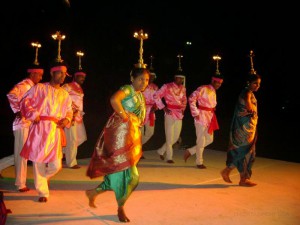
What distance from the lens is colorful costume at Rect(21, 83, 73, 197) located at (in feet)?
15.9

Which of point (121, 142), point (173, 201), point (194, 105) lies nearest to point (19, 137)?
point (121, 142)

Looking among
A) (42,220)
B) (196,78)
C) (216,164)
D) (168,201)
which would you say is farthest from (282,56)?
(42,220)

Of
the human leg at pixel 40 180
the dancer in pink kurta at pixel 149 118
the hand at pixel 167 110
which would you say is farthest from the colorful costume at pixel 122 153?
the dancer in pink kurta at pixel 149 118

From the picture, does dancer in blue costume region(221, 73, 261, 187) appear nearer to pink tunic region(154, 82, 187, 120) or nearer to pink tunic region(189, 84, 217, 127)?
pink tunic region(189, 84, 217, 127)

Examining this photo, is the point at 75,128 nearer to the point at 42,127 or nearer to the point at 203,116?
the point at 42,127

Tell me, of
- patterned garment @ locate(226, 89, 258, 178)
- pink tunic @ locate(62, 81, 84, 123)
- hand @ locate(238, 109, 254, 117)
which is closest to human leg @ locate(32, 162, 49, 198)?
pink tunic @ locate(62, 81, 84, 123)

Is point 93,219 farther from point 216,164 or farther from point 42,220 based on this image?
point 216,164

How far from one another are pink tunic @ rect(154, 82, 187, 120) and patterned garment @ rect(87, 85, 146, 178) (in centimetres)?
379

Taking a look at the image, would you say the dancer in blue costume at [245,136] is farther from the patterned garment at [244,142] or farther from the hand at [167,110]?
the hand at [167,110]

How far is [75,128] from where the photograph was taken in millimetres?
7418

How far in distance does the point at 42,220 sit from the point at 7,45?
17610mm

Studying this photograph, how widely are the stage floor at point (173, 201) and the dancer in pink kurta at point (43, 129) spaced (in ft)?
1.41

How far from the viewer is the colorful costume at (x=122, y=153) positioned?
4109mm

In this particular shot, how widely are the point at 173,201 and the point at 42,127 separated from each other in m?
2.24
